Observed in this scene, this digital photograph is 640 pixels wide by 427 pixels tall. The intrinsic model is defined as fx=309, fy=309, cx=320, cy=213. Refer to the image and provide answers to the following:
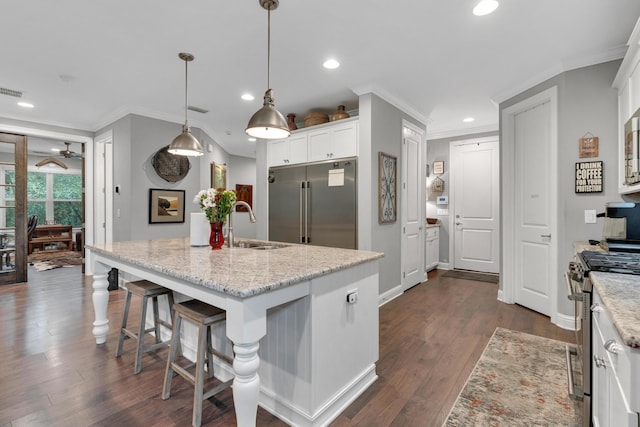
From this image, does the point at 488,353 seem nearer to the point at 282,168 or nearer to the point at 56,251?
the point at 282,168

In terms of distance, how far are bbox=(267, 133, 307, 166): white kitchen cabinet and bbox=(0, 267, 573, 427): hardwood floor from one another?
7.28 ft

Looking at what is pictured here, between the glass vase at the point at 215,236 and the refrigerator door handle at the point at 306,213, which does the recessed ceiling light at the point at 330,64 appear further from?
the glass vase at the point at 215,236

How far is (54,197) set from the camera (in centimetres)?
816

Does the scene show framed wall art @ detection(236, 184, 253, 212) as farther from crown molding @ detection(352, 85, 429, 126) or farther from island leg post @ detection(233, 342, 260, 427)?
island leg post @ detection(233, 342, 260, 427)

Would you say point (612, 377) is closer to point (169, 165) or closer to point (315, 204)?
point (315, 204)

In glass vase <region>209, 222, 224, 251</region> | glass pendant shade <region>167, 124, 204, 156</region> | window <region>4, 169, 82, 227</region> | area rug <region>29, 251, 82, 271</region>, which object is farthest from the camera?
window <region>4, 169, 82, 227</region>

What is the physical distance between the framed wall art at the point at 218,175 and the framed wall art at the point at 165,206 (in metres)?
0.96

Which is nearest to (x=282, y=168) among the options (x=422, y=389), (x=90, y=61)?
(x=90, y=61)

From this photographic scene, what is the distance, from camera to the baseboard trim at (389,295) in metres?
3.66

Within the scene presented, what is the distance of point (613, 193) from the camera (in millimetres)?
2699

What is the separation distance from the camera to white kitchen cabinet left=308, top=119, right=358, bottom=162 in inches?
144

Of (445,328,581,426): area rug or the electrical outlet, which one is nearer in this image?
(445,328,581,426): area rug

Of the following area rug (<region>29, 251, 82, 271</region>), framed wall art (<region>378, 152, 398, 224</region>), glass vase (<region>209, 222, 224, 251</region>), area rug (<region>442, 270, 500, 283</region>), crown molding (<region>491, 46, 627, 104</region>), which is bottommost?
area rug (<region>442, 270, 500, 283</region>)

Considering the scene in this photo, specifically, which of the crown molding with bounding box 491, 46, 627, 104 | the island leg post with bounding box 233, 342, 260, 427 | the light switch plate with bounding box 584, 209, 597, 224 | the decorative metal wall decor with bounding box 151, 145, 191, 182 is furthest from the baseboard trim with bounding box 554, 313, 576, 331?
the decorative metal wall decor with bounding box 151, 145, 191, 182
